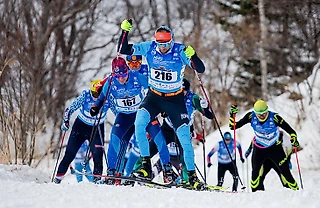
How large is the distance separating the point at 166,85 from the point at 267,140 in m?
2.43

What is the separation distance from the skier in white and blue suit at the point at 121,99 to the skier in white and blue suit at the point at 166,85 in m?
0.90

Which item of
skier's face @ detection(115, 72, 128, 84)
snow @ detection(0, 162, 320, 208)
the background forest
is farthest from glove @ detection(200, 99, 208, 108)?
the background forest

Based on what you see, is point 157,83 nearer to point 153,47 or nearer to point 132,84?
point 153,47

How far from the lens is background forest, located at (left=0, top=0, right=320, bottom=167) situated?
1527cm

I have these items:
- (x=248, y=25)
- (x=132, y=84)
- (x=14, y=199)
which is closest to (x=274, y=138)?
(x=132, y=84)

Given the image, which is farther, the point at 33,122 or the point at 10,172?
the point at 33,122

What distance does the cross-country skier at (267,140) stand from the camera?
27.1 ft

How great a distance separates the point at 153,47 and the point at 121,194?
2.29 meters

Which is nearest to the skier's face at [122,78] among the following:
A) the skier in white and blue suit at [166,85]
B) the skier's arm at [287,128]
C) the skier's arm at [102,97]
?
the skier's arm at [102,97]

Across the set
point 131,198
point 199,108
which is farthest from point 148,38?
point 131,198

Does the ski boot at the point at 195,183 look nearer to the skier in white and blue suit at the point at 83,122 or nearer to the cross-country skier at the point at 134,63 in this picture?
the cross-country skier at the point at 134,63

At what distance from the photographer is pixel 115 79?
7637 mm

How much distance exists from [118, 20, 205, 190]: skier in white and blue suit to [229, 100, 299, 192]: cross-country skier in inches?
75.0

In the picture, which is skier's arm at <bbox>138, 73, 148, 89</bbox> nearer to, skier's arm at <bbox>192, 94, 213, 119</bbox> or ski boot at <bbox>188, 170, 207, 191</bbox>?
skier's arm at <bbox>192, 94, 213, 119</bbox>
